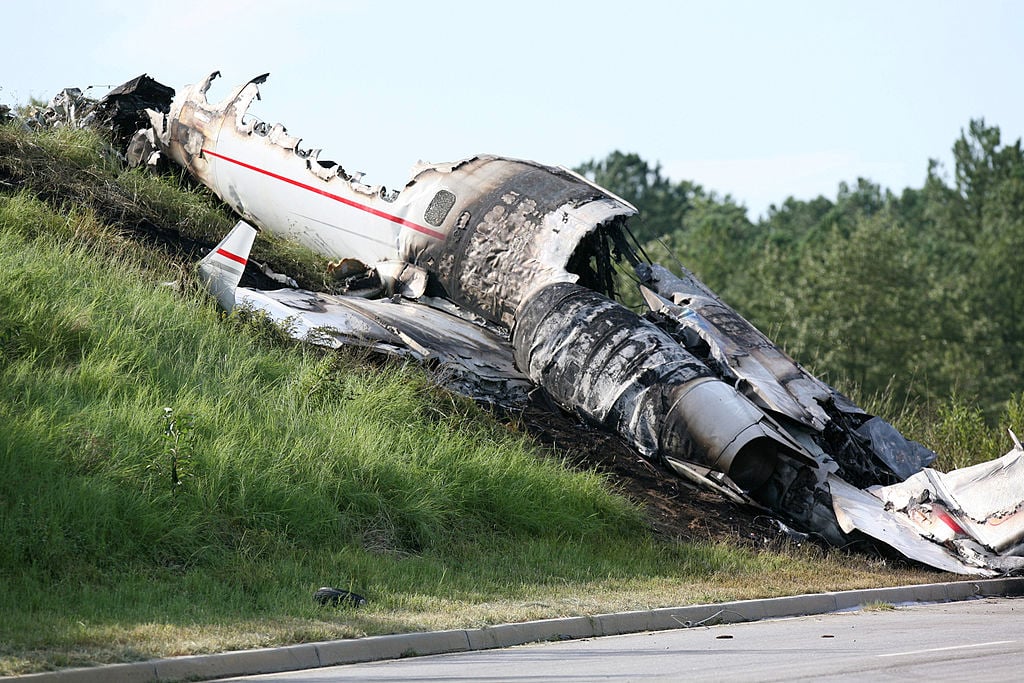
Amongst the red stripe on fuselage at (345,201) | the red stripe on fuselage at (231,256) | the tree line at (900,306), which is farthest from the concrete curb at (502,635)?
the tree line at (900,306)

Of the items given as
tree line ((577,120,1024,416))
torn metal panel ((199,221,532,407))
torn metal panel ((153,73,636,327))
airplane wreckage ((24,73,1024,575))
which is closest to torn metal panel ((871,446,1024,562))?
airplane wreckage ((24,73,1024,575))

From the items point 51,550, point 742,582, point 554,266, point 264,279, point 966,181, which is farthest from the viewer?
point 966,181

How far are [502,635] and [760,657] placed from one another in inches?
78.5

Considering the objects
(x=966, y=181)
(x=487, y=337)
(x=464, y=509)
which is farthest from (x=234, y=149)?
(x=966, y=181)

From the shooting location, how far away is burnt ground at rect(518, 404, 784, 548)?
12781 mm

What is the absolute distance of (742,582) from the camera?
11023 mm

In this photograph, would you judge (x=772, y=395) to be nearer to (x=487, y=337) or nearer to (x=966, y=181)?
(x=487, y=337)

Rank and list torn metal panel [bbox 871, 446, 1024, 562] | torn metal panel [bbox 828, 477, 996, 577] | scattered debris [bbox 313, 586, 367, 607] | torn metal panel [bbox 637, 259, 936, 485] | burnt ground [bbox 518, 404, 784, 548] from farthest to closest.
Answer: torn metal panel [bbox 637, 259, 936, 485], burnt ground [bbox 518, 404, 784, 548], torn metal panel [bbox 828, 477, 996, 577], torn metal panel [bbox 871, 446, 1024, 562], scattered debris [bbox 313, 586, 367, 607]

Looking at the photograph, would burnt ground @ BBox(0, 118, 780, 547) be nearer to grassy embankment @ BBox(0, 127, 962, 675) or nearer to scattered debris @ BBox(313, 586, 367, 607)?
grassy embankment @ BBox(0, 127, 962, 675)

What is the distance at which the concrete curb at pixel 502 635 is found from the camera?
6.70m

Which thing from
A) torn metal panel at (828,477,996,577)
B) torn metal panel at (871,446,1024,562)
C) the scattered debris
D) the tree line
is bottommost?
the scattered debris

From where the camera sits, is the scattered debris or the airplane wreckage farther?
the airplane wreckage

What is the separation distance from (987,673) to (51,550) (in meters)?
6.66

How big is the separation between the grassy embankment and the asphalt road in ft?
2.41
